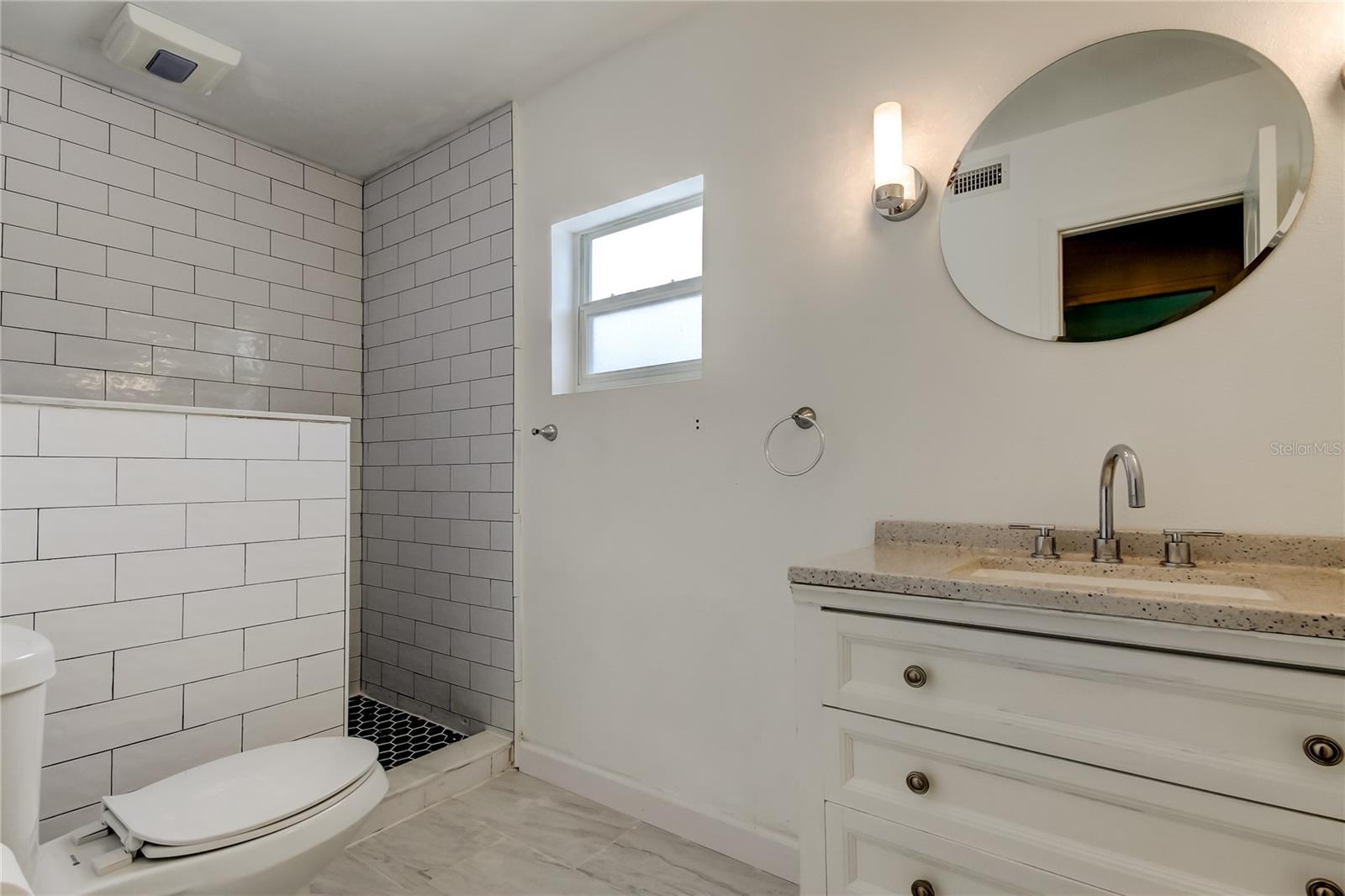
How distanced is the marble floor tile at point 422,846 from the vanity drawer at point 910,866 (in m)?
1.16

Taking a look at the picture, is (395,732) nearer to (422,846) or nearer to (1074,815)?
(422,846)

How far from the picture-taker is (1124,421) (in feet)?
4.57

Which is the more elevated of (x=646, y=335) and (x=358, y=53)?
(x=358, y=53)

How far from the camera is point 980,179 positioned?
5.11 ft

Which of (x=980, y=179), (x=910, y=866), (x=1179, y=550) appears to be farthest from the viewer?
(x=980, y=179)

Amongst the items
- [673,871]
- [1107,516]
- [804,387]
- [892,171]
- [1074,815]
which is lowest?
[673,871]

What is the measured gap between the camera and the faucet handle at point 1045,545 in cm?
138

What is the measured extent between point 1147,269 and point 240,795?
2.12 m

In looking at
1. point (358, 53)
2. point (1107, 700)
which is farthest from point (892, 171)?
point (358, 53)

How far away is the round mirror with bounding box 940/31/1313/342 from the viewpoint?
1.28 m

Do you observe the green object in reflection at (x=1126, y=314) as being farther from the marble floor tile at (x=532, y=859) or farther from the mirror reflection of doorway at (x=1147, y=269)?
the marble floor tile at (x=532, y=859)

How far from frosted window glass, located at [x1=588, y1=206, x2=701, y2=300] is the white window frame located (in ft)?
0.06

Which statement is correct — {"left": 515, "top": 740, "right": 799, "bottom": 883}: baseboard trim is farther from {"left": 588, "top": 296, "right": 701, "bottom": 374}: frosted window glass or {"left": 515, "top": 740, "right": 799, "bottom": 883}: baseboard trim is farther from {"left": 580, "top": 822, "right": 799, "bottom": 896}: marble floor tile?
{"left": 588, "top": 296, "right": 701, "bottom": 374}: frosted window glass

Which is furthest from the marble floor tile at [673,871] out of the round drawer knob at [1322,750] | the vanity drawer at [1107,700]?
the round drawer knob at [1322,750]
